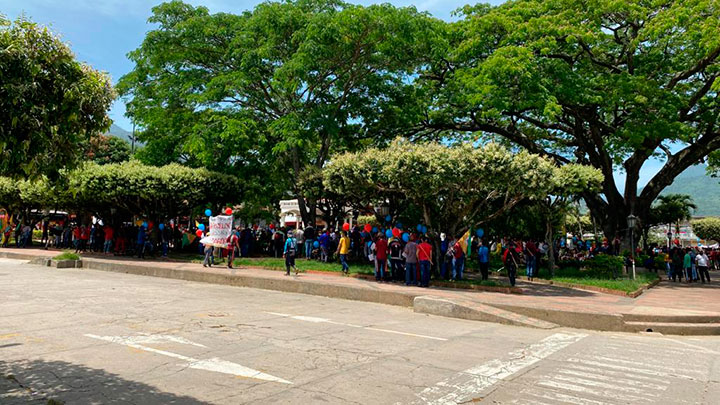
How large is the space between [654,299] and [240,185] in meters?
17.6

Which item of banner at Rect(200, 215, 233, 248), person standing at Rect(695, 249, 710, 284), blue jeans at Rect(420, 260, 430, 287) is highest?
banner at Rect(200, 215, 233, 248)

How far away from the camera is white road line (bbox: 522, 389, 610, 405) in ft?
17.1

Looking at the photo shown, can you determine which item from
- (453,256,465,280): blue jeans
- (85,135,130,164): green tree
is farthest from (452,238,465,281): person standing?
(85,135,130,164): green tree

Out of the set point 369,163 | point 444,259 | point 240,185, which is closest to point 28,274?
point 240,185

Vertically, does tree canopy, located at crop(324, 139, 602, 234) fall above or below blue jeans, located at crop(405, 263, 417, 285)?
above

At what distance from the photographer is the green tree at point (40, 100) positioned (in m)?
4.31

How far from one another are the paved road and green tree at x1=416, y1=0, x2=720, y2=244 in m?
12.3

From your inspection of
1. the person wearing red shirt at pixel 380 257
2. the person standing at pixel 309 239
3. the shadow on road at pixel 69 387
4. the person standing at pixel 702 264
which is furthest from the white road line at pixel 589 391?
the person standing at pixel 702 264

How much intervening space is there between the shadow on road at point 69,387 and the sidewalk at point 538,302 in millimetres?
7642

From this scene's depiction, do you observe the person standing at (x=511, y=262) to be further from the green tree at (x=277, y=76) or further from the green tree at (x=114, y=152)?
the green tree at (x=114, y=152)

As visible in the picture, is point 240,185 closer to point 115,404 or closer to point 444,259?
point 444,259

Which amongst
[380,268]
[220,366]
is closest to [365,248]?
[380,268]

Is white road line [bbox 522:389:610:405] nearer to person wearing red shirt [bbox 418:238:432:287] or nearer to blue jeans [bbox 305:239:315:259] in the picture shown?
person wearing red shirt [bbox 418:238:432:287]

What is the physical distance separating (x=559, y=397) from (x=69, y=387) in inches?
203
